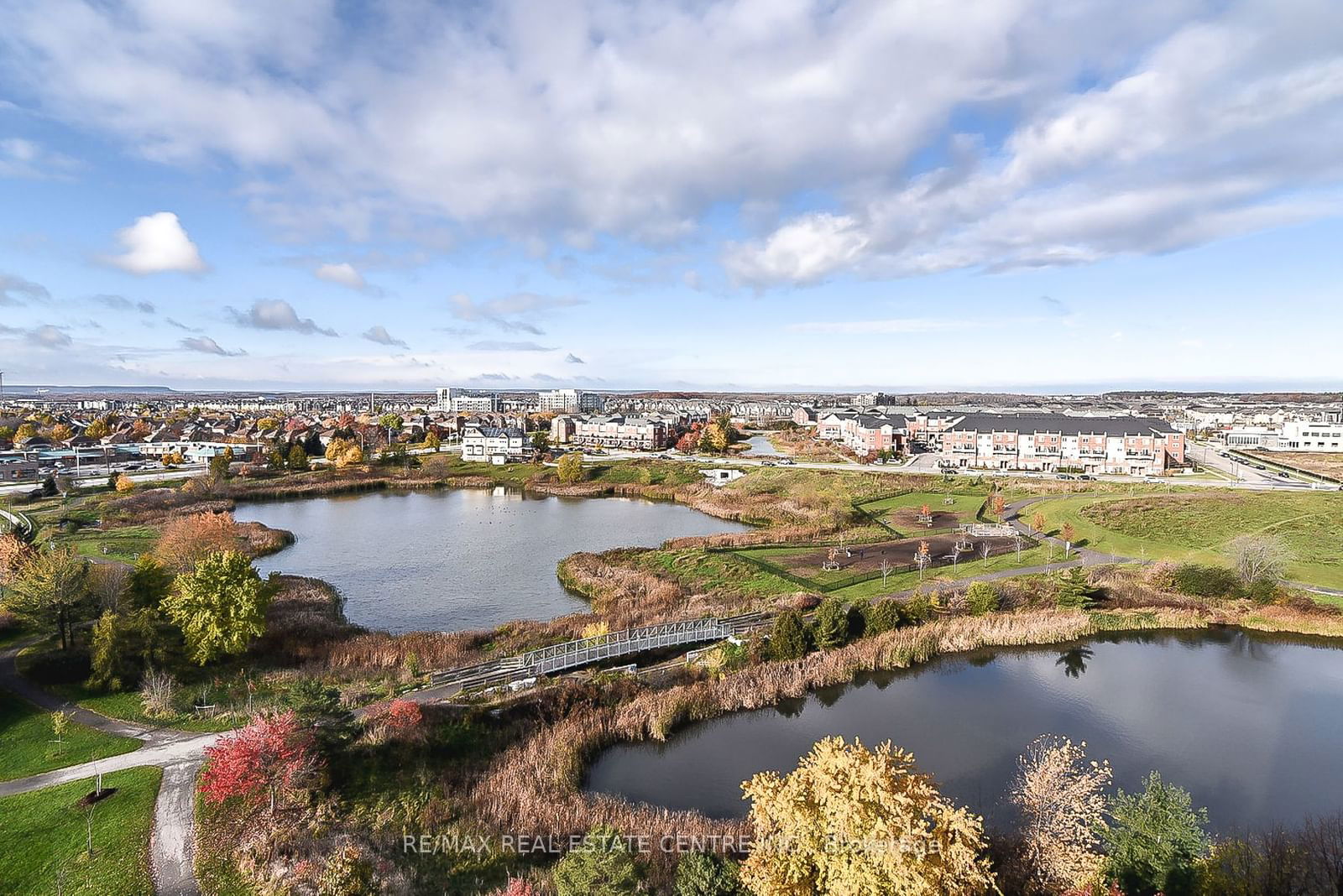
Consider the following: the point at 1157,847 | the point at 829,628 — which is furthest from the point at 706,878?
the point at 829,628

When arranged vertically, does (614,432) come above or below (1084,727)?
above

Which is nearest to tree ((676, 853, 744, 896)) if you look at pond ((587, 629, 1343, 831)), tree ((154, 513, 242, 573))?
pond ((587, 629, 1343, 831))

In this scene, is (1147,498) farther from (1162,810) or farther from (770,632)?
(1162,810)

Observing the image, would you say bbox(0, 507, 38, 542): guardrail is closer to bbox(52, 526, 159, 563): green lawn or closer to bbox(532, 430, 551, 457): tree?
bbox(52, 526, 159, 563): green lawn

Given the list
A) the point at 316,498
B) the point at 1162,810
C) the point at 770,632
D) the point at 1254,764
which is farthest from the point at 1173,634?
the point at 316,498

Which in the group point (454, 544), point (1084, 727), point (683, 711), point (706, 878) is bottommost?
point (1084, 727)

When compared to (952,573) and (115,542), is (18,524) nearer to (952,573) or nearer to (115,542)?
(115,542)

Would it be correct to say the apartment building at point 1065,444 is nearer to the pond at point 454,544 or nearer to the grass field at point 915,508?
the grass field at point 915,508
